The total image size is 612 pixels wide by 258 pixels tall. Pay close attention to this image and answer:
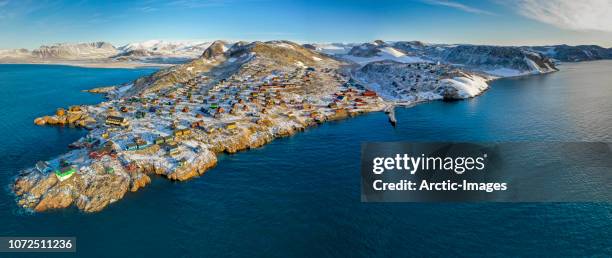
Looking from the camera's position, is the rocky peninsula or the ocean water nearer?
the ocean water

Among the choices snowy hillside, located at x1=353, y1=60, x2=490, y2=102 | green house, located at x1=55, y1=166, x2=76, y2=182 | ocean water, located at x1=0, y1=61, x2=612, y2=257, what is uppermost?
snowy hillside, located at x1=353, y1=60, x2=490, y2=102

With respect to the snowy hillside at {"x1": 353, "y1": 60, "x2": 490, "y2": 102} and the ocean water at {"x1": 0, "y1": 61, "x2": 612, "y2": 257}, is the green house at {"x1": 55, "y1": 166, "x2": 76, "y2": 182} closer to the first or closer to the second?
the ocean water at {"x1": 0, "y1": 61, "x2": 612, "y2": 257}

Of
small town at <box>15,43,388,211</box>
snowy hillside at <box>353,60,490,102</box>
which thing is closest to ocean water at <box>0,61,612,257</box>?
small town at <box>15,43,388,211</box>

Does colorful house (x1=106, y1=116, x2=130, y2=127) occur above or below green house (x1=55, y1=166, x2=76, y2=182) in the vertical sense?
above

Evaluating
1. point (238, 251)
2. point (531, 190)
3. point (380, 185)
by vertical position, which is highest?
point (380, 185)

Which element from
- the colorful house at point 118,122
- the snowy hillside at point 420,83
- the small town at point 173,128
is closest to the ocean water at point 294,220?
the small town at point 173,128

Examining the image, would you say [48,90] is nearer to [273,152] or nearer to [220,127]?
[220,127]

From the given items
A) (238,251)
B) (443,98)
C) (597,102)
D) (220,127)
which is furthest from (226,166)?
(597,102)
